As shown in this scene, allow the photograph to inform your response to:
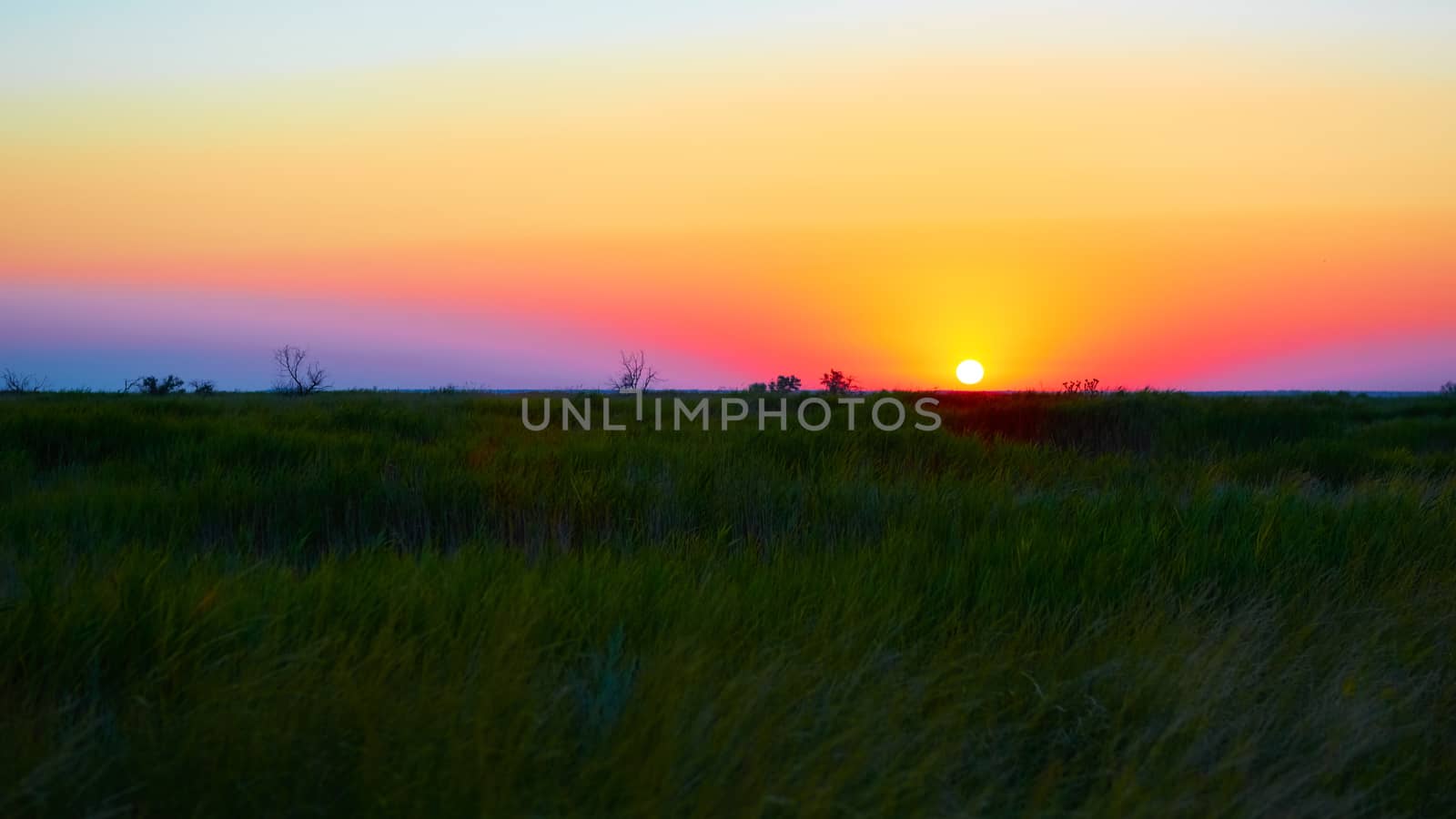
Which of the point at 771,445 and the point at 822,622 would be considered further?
the point at 771,445

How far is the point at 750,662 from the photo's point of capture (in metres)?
2.73

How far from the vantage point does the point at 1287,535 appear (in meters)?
4.74

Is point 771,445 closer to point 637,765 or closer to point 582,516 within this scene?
point 582,516

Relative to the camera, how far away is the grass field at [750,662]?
Result: 6.92 feet

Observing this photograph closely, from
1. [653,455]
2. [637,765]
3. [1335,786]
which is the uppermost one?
[653,455]

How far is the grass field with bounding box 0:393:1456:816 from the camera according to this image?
2109 millimetres

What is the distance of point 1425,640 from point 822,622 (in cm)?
251

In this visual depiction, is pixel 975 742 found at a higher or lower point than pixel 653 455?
lower

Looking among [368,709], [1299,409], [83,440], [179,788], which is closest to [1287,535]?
[368,709]

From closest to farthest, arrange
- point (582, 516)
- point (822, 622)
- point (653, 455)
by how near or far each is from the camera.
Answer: point (822, 622)
point (582, 516)
point (653, 455)

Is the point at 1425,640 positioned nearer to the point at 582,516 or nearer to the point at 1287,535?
the point at 1287,535

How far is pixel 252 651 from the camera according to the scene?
261 centimetres

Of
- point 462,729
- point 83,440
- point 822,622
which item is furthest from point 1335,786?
point 83,440

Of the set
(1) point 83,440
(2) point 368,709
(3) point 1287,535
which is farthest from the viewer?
(1) point 83,440
